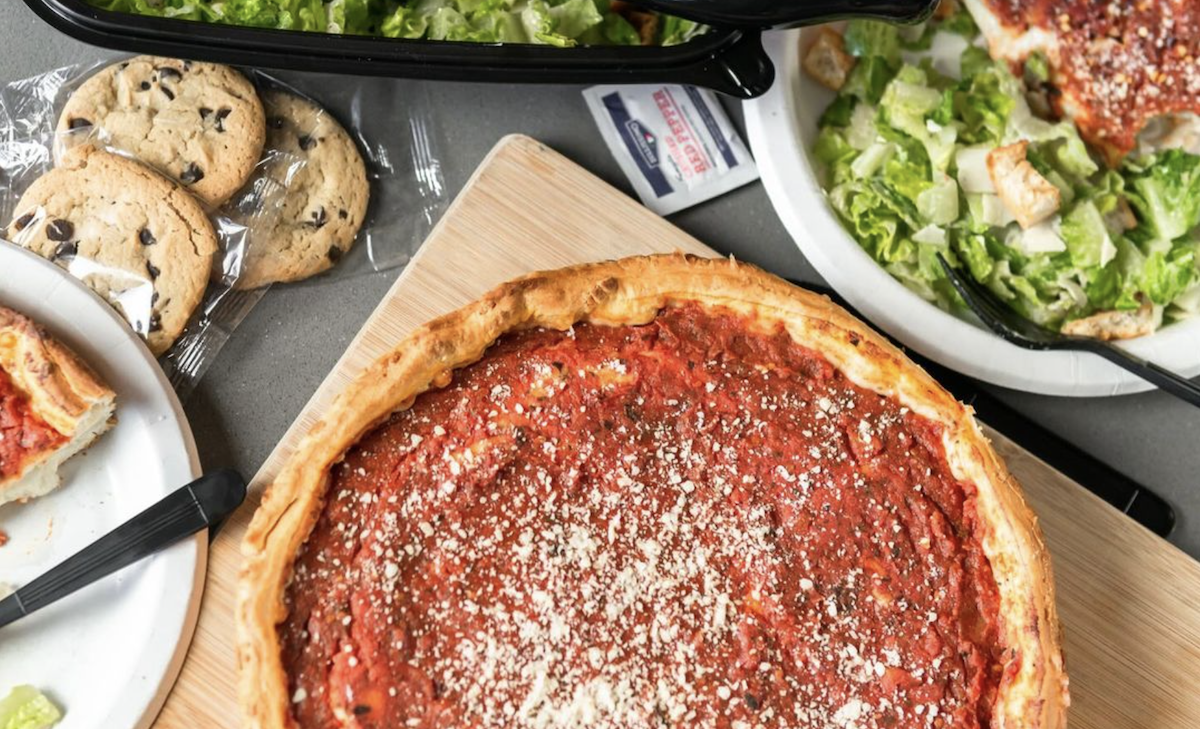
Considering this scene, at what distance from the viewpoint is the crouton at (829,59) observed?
2.99 m

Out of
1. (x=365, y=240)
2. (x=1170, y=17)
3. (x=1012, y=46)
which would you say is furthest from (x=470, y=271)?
(x=1170, y=17)

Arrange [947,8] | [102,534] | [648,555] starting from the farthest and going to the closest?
[947,8] → [102,534] → [648,555]

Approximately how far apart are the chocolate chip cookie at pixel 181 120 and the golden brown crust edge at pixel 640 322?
0.75 meters

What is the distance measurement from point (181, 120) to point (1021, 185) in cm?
199

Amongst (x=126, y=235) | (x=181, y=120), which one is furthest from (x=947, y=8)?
(x=126, y=235)

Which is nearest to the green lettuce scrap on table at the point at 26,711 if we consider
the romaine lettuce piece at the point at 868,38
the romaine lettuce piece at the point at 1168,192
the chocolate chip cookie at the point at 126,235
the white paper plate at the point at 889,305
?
the chocolate chip cookie at the point at 126,235

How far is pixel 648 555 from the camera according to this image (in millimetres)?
2350

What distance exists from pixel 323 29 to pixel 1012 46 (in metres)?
1.74

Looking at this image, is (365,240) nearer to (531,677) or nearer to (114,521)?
(114,521)

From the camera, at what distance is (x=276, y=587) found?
219 centimetres

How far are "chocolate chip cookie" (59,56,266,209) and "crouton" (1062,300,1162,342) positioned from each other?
2.04 meters

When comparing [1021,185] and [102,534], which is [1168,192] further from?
[102,534]

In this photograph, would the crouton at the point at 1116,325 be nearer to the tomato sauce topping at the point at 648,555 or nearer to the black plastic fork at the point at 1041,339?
the black plastic fork at the point at 1041,339

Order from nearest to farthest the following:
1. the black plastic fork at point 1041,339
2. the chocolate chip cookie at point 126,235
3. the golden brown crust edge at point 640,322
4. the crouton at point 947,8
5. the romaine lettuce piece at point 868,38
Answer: the golden brown crust edge at point 640,322, the chocolate chip cookie at point 126,235, the black plastic fork at point 1041,339, the romaine lettuce piece at point 868,38, the crouton at point 947,8
